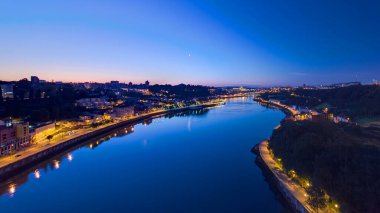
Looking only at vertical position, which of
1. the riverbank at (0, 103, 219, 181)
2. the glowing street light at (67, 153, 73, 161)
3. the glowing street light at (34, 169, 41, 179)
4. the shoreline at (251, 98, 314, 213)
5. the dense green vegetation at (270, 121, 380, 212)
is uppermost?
the dense green vegetation at (270, 121, 380, 212)

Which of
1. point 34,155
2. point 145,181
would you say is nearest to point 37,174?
point 34,155

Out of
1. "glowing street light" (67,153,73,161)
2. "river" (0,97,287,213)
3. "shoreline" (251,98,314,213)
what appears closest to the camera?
"shoreline" (251,98,314,213)

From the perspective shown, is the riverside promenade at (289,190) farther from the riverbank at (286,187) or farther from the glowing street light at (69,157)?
the glowing street light at (69,157)

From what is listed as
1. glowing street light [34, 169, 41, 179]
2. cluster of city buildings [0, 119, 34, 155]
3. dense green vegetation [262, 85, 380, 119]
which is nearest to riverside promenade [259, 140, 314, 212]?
glowing street light [34, 169, 41, 179]

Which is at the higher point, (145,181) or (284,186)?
(284,186)

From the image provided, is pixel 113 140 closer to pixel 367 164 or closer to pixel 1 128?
pixel 1 128

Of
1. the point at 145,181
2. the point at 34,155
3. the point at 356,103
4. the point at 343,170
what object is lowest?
the point at 145,181

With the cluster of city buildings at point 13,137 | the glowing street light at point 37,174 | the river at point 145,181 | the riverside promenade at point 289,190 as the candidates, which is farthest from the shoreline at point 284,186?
the cluster of city buildings at point 13,137

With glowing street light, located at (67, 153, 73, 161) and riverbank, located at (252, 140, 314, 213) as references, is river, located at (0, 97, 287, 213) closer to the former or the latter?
glowing street light, located at (67, 153, 73, 161)

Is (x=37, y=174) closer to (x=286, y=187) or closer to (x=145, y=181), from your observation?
(x=145, y=181)
